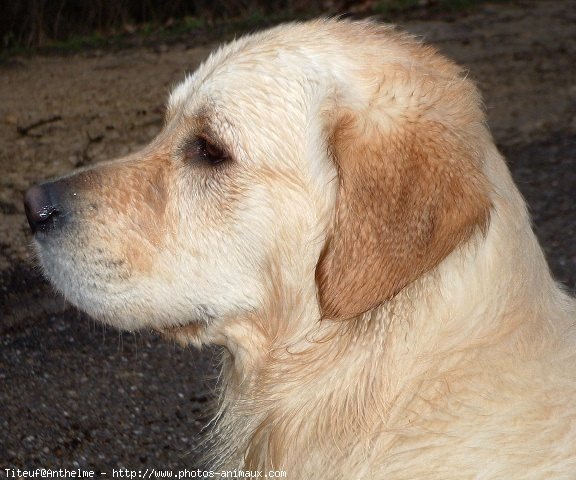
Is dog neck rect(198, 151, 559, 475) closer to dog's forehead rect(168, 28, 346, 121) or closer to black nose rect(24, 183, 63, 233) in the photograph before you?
dog's forehead rect(168, 28, 346, 121)

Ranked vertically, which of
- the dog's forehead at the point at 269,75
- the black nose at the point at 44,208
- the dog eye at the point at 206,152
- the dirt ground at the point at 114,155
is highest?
the dog's forehead at the point at 269,75

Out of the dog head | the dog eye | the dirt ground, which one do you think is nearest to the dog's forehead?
the dog head

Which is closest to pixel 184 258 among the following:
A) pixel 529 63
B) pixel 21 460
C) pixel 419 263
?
pixel 419 263

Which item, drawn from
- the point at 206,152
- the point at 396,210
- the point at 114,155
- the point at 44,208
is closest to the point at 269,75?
the point at 206,152

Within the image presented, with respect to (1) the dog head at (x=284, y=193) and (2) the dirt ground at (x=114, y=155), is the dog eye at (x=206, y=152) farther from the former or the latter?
(2) the dirt ground at (x=114, y=155)

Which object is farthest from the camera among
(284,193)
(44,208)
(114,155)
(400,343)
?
(114,155)

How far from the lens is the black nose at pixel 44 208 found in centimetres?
312

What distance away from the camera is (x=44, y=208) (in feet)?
10.3

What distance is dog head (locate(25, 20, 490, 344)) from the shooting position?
2.70 m

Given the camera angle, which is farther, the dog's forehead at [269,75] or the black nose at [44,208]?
the black nose at [44,208]

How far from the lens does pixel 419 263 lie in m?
2.68

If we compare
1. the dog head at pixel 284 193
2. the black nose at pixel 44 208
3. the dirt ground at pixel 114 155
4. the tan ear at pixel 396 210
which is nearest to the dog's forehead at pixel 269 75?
the dog head at pixel 284 193

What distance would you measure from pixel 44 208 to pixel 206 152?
0.56 meters

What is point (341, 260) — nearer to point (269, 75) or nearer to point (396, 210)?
point (396, 210)
